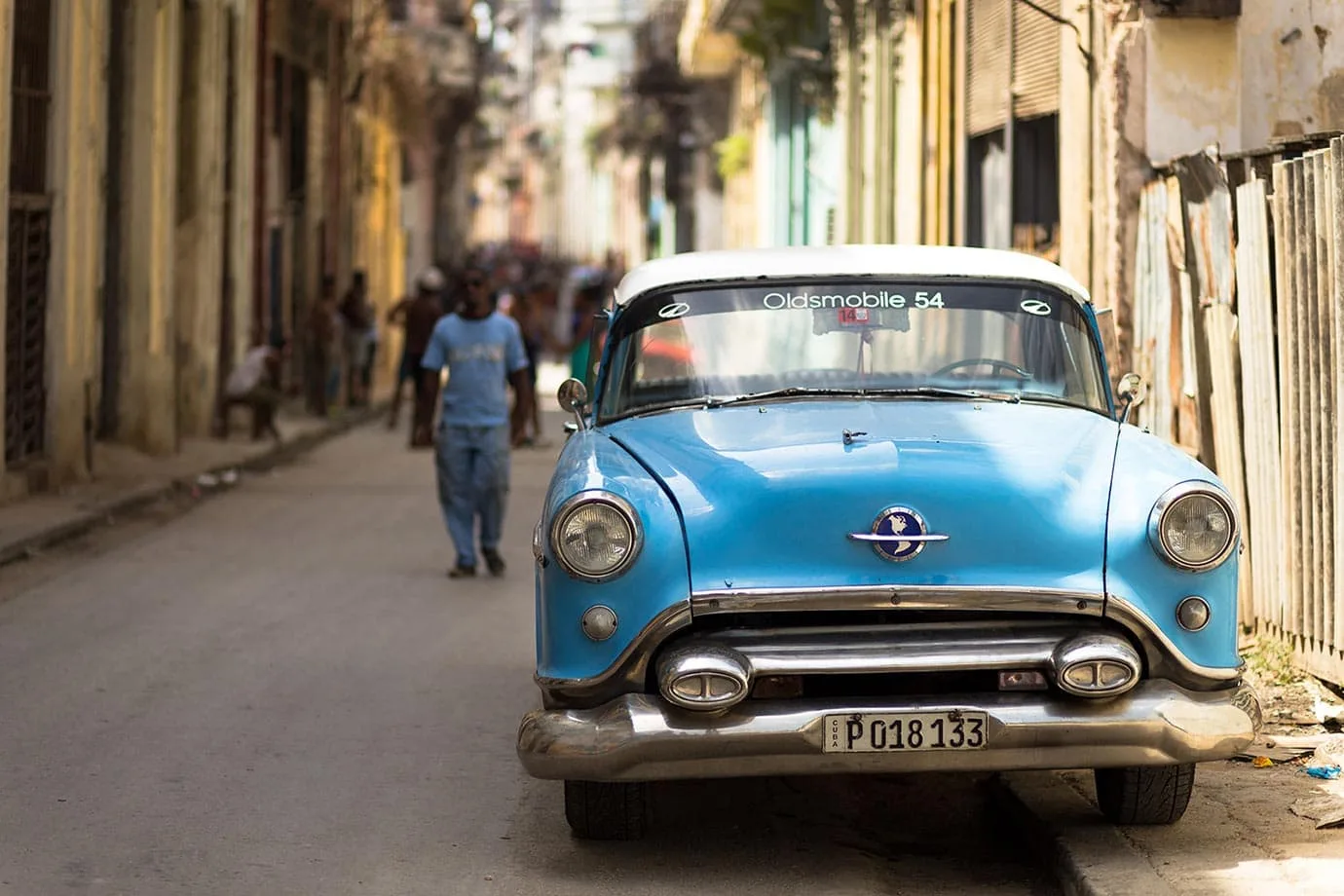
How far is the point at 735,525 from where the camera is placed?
577cm

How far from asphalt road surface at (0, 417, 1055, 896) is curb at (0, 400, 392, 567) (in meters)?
1.22

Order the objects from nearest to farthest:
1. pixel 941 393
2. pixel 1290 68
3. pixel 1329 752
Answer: pixel 941 393
pixel 1329 752
pixel 1290 68

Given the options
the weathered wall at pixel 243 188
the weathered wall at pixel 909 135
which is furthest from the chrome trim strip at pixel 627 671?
the weathered wall at pixel 243 188

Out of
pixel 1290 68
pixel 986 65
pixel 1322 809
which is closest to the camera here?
pixel 1322 809

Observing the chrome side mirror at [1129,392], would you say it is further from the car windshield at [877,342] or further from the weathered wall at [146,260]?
the weathered wall at [146,260]

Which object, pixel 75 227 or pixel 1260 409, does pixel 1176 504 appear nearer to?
pixel 1260 409

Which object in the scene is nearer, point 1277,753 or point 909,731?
point 909,731

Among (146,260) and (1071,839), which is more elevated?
(146,260)

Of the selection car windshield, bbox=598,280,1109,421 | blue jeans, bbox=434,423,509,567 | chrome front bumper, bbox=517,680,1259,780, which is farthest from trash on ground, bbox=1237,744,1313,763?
blue jeans, bbox=434,423,509,567

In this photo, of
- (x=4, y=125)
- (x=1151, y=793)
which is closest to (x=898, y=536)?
(x=1151, y=793)

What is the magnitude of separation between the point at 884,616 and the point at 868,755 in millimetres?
370

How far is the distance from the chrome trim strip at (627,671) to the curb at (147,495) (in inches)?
295

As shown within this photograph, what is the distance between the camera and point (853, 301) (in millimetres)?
7047

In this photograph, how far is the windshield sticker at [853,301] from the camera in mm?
7027
